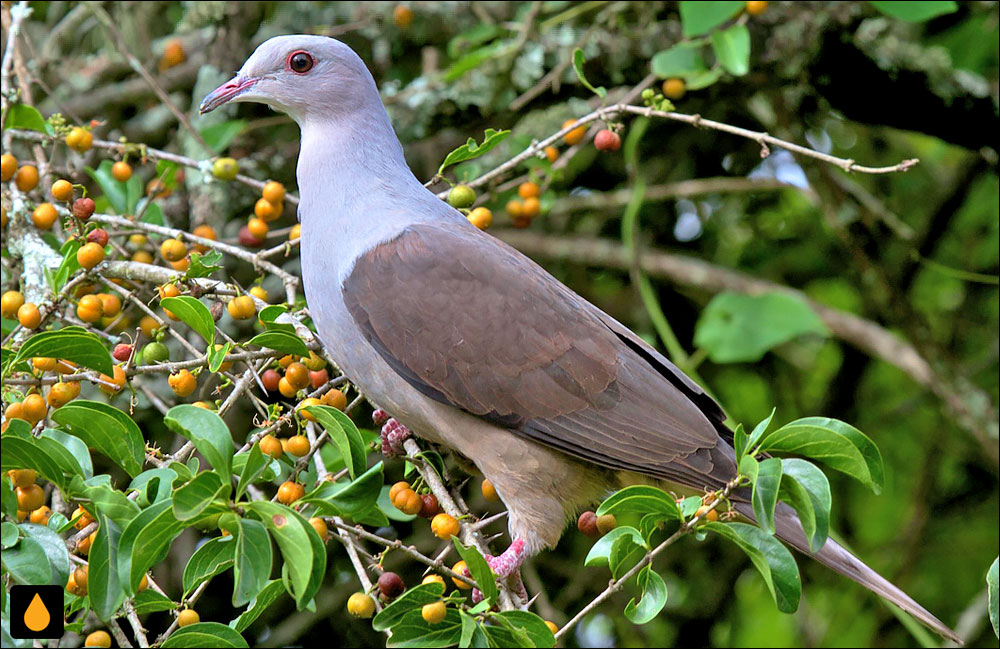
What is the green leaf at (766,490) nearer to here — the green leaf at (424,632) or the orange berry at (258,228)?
the green leaf at (424,632)

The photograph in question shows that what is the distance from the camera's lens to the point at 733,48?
3236 mm

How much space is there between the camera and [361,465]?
1.98 m

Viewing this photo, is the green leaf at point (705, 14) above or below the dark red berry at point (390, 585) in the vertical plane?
above


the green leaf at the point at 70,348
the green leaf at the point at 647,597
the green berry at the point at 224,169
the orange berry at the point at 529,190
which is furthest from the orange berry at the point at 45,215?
the green leaf at the point at 647,597

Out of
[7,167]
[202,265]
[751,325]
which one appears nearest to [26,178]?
[7,167]

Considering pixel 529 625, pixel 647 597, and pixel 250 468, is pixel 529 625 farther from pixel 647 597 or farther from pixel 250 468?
pixel 250 468

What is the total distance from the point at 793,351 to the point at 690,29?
2.50 metres

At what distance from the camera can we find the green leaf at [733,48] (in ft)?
10.5

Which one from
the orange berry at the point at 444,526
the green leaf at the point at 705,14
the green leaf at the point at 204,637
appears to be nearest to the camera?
the green leaf at the point at 204,637

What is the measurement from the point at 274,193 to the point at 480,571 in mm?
1473

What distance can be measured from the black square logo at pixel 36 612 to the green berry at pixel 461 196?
1.42 m

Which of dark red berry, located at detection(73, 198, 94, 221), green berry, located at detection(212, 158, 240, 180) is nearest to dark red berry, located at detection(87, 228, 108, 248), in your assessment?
dark red berry, located at detection(73, 198, 94, 221)

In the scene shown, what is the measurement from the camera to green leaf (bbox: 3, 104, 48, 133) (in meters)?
2.73

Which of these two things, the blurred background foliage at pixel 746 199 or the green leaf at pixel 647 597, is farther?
the blurred background foliage at pixel 746 199
